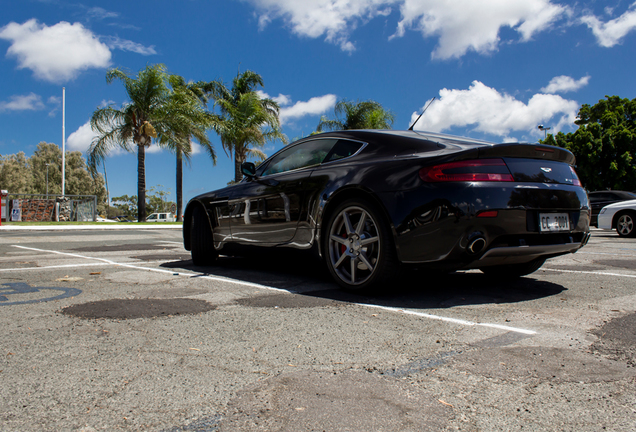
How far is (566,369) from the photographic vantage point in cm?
215

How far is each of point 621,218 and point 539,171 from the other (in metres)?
11.0

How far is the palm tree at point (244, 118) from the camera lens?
29.8 meters

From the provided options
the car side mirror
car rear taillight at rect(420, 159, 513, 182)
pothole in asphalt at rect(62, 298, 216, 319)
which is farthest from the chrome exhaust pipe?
the car side mirror

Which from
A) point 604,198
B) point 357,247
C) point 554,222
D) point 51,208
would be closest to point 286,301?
point 357,247

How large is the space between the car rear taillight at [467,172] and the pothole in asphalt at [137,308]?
6.00 feet

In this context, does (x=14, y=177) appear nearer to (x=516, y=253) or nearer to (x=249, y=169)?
(x=249, y=169)

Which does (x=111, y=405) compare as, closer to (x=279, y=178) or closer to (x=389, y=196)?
(x=389, y=196)

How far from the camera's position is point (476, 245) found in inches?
132

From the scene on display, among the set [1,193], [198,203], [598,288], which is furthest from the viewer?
[1,193]

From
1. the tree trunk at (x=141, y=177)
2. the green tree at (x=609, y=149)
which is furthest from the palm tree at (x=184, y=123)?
the green tree at (x=609, y=149)

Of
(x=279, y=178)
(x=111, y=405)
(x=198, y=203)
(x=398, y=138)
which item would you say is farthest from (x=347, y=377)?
(x=198, y=203)

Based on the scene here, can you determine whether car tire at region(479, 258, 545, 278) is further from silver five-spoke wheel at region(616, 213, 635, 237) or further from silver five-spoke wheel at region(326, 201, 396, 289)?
silver five-spoke wheel at region(616, 213, 635, 237)

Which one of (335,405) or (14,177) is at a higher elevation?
(14,177)

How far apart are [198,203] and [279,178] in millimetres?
1830
